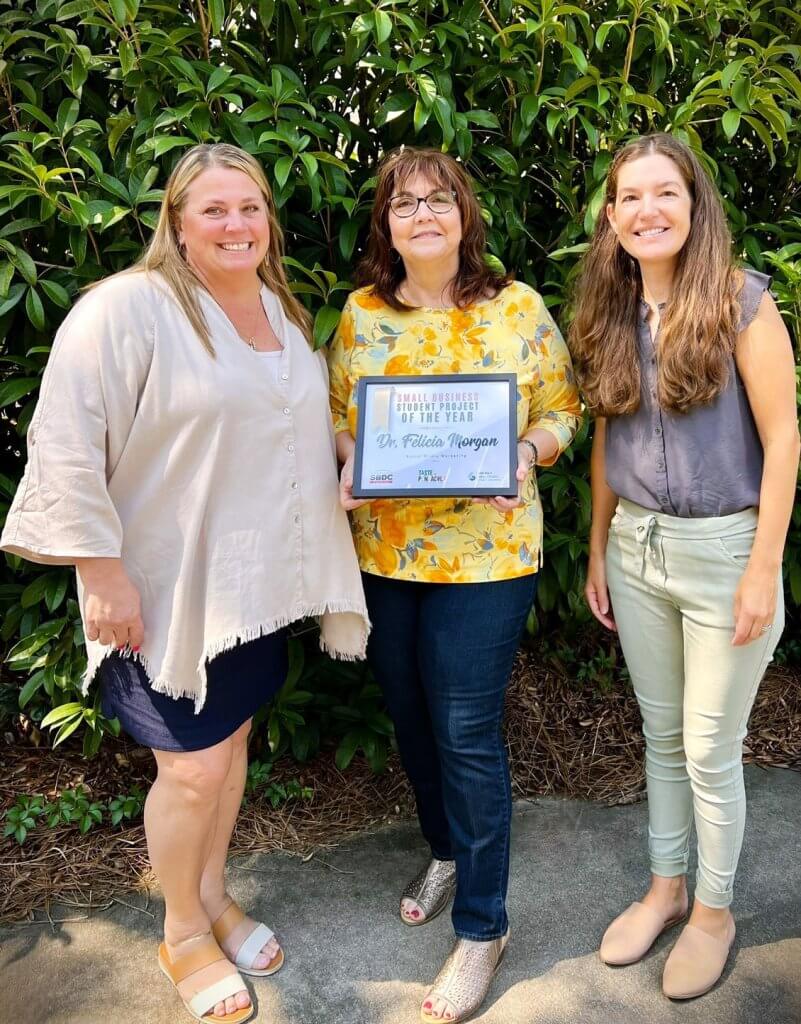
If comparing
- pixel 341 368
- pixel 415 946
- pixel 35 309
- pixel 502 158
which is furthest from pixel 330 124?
pixel 415 946

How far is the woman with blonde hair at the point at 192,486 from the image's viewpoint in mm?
1859

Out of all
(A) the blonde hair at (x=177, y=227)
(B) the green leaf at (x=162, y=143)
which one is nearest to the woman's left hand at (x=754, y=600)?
(A) the blonde hair at (x=177, y=227)

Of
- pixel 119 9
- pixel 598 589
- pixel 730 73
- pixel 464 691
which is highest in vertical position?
pixel 119 9

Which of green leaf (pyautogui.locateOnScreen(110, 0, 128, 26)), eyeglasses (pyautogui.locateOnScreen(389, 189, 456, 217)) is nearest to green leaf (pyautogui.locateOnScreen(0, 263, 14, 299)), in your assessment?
green leaf (pyautogui.locateOnScreen(110, 0, 128, 26))

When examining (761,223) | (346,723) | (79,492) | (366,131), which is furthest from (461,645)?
(761,223)

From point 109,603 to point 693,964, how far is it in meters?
1.70

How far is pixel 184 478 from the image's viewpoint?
196cm

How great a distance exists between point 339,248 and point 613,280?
36.9 inches

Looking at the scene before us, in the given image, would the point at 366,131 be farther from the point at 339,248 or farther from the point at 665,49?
the point at 665,49

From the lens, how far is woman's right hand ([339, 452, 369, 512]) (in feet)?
6.87

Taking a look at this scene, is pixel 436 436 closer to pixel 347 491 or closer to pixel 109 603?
pixel 347 491

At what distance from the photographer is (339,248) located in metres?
2.77

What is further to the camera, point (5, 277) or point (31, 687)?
point (31, 687)

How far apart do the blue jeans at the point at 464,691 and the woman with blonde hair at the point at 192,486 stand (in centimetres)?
12
